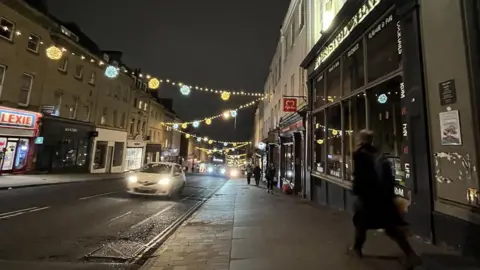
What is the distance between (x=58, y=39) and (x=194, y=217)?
800 inches

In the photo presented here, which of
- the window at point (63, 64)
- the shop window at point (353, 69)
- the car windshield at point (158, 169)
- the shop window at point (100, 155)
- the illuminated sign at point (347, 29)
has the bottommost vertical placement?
the car windshield at point (158, 169)

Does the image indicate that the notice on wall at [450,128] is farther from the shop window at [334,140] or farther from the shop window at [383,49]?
the shop window at [334,140]

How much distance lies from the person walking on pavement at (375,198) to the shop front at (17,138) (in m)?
20.9

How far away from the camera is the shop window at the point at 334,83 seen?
10578mm

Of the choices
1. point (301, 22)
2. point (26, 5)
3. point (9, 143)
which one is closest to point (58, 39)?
point (26, 5)

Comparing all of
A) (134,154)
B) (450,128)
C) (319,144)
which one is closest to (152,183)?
(319,144)

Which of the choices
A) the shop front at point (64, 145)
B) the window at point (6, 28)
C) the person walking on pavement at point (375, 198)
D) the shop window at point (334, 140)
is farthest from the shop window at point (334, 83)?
the shop front at point (64, 145)

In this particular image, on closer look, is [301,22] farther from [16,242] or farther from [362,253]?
[16,242]

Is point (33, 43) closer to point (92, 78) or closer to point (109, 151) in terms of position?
point (92, 78)

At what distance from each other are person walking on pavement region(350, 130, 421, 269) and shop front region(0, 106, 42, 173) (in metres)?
20.9

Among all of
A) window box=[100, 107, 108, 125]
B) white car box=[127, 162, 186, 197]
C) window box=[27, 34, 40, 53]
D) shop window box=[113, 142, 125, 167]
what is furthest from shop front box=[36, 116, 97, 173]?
white car box=[127, 162, 186, 197]

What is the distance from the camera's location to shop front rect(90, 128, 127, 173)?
29.0 metres

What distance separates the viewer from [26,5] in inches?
762

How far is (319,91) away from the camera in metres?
12.7
